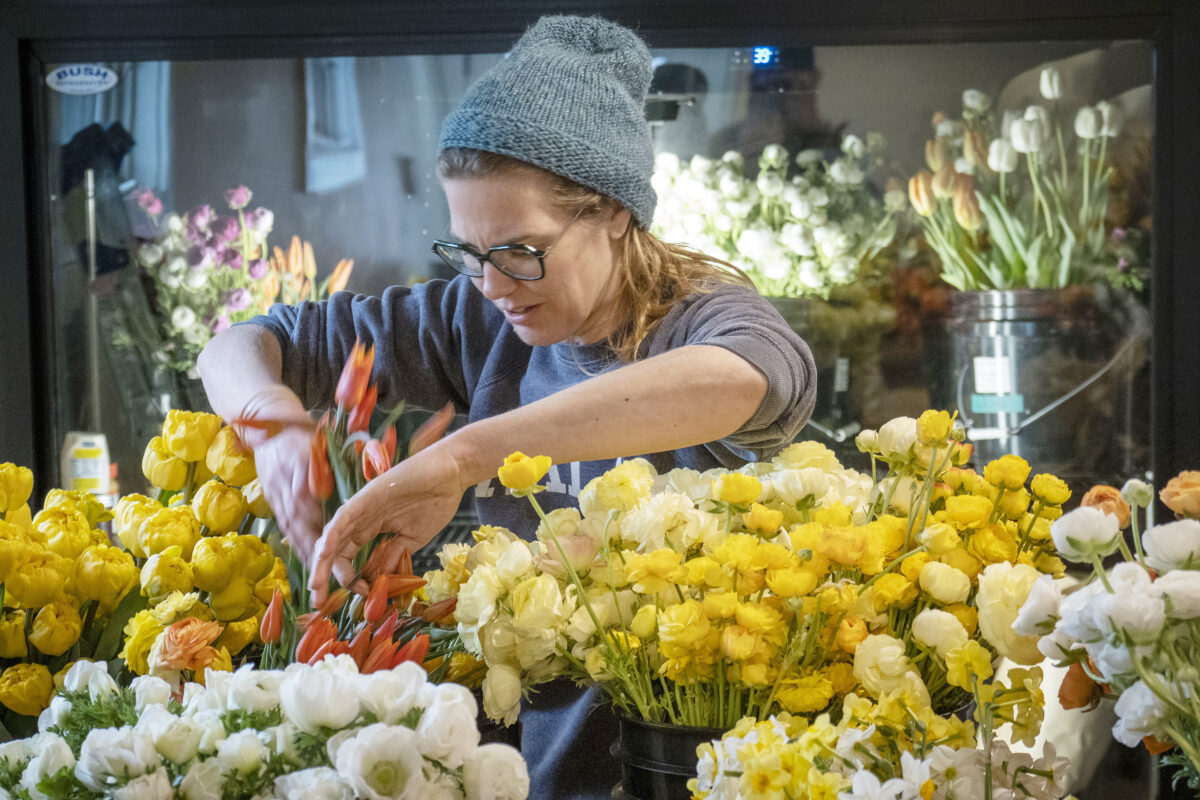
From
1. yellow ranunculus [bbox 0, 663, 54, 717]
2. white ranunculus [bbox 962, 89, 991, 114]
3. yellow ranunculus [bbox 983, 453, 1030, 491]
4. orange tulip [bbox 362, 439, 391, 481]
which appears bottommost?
yellow ranunculus [bbox 0, 663, 54, 717]

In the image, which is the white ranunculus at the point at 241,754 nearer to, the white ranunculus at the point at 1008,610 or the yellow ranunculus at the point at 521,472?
the yellow ranunculus at the point at 521,472

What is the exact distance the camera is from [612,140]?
1021 mm

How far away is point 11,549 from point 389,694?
0.30 metres

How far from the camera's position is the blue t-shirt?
0.93m

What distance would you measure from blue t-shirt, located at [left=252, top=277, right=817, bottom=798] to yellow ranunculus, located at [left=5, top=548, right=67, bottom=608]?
1.31 feet

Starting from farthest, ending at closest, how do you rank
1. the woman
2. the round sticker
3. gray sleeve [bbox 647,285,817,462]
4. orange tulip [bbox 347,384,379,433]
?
1. the round sticker
2. gray sleeve [bbox 647,285,817,462]
3. the woman
4. orange tulip [bbox 347,384,379,433]

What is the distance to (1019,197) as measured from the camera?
1985mm

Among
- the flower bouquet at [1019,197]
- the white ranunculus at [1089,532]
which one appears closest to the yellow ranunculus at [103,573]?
the white ranunculus at [1089,532]

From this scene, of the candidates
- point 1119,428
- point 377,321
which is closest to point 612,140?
point 377,321

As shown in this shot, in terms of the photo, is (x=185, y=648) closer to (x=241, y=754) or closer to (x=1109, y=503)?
(x=241, y=754)

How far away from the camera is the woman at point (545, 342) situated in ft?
2.34

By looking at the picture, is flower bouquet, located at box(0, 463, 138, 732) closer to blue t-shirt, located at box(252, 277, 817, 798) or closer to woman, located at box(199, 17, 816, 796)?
woman, located at box(199, 17, 816, 796)

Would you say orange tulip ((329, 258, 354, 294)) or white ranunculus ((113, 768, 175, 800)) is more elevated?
orange tulip ((329, 258, 354, 294))

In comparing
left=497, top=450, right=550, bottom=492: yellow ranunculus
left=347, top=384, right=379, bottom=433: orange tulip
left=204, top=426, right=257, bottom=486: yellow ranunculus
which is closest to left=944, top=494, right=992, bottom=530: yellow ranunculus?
left=497, top=450, right=550, bottom=492: yellow ranunculus
